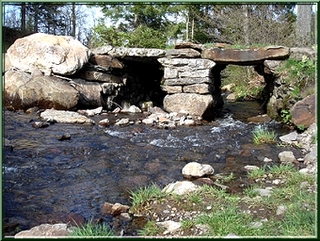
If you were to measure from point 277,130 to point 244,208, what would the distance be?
14.7 ft

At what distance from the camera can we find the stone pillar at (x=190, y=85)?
9.38 m

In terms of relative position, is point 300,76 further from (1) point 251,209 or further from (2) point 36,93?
(2) point 36,93

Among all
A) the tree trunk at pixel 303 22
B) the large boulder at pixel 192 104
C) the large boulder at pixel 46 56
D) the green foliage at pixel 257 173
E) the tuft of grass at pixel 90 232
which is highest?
the tree trunk at pixel 303 22

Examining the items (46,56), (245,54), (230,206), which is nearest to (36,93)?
(46,56)

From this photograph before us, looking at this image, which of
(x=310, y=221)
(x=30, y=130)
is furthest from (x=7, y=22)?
(x=310, y=221)

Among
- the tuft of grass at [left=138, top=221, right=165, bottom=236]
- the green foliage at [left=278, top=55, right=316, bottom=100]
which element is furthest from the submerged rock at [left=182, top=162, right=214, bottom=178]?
the green foliage at [left=278, top=55, right=316, bottom=100]

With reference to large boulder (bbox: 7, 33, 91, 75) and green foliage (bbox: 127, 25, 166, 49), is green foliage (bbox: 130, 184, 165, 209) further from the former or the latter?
green foliage (bbox: 127, 25, 166, 49)

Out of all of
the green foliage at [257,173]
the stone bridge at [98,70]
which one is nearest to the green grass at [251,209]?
the green foliage at [257,173]

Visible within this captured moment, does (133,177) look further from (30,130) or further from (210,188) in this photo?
(30,130)

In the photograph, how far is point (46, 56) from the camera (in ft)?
30.4

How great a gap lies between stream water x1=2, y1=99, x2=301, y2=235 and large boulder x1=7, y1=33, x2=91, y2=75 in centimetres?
186

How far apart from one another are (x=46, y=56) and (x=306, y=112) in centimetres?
720

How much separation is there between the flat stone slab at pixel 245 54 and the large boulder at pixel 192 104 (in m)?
1.20

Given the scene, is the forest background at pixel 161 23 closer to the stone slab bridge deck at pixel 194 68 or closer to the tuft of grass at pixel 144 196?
the stone slab bridge deck at pixel 194 68
